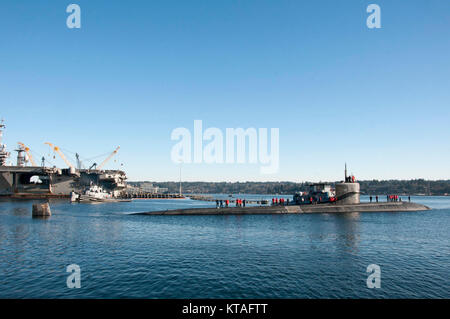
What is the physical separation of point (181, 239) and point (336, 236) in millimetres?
16260

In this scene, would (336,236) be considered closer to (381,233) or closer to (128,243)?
(381,233)

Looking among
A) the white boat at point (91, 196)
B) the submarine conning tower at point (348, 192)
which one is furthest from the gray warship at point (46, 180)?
the submarine conning tower at point (348, 192)

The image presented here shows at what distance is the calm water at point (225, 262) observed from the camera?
14.1m

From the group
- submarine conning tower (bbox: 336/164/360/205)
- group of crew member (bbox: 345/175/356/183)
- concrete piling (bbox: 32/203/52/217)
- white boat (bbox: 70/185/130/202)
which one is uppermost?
group of crew member (bbox: 345/175/356/183)

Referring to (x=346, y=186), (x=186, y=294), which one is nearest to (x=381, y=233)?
(x=346, y=186)

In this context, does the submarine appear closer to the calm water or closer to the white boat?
the calm water

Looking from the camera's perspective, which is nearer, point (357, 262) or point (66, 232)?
point (357, 262)

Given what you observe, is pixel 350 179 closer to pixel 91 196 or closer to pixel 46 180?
pixel 91 196

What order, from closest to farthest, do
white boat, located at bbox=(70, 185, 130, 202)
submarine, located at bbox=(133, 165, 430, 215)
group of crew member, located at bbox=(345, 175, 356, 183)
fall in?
submarine, located at bbox=(133, 165, 430, 215) < group of crew member, located at bbox=(345, 175, 356, 183) < white boat, located at bbox=(70, 185, 130, 202)

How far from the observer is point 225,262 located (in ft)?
63.1

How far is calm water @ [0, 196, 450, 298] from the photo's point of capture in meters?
14.1

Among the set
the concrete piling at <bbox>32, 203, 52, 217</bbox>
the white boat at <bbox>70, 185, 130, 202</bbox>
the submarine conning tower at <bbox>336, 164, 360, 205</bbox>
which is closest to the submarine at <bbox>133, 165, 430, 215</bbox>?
the submarine conning tower at <bbox>336, 164, 360, 205</bbox>
